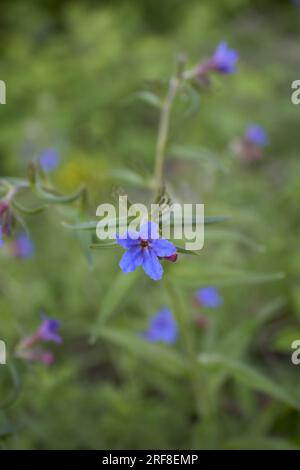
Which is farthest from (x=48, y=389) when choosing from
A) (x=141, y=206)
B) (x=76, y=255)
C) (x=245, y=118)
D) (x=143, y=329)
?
(x=245, y=118)

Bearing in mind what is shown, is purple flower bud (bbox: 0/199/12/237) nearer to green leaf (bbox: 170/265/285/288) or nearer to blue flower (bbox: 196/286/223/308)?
green leaf (bbox: 170/265/285/288)

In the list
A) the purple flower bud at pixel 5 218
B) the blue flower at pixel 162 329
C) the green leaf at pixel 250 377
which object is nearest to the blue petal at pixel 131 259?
the purple flower bud at pixel 5 218

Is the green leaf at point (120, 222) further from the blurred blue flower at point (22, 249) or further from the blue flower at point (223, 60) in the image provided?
the blurred blue flower at point (22, 249)

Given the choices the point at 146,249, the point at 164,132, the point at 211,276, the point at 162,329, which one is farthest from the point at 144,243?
the point at 162,329

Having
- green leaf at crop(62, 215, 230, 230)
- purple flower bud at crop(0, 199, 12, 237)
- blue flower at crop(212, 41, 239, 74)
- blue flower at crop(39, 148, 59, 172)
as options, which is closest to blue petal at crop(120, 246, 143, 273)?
green leaf at crop(62, 215, 230, 230)

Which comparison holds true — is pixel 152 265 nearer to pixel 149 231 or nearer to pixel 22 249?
pixel 149 231

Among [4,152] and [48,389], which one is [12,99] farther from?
[48,389]
